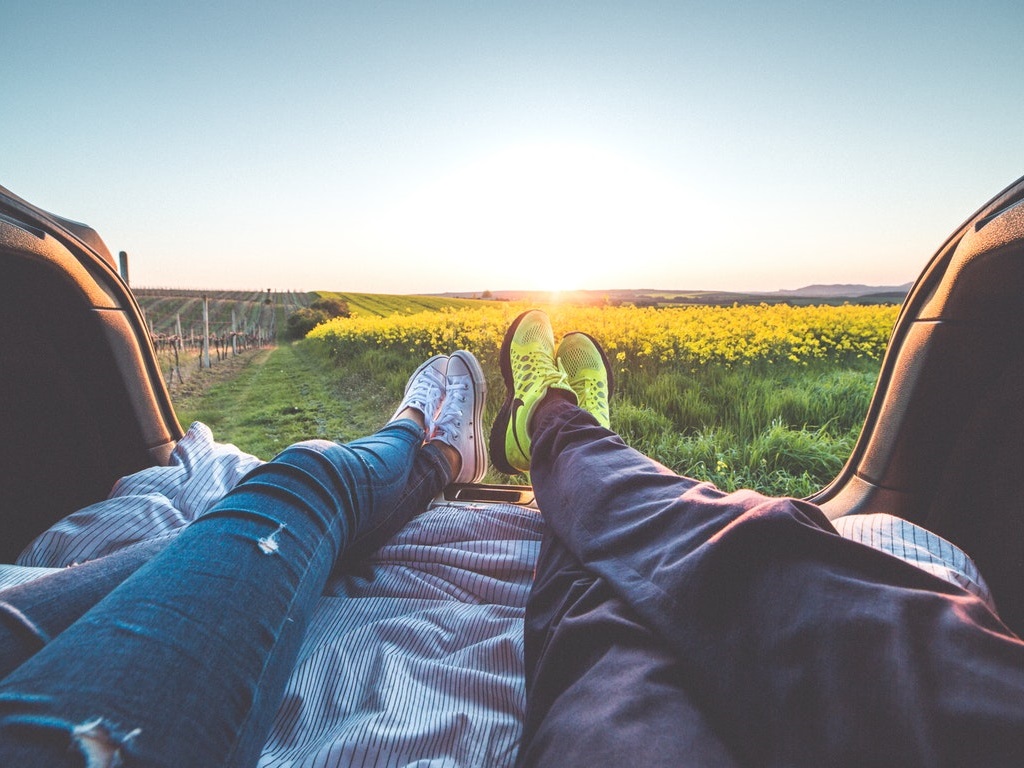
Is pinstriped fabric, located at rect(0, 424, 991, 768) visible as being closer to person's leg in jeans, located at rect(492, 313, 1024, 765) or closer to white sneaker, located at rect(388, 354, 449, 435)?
person's leg in jeans, located at rect(492, 313, 1024, 765)

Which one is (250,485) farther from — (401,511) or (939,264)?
(939,264)

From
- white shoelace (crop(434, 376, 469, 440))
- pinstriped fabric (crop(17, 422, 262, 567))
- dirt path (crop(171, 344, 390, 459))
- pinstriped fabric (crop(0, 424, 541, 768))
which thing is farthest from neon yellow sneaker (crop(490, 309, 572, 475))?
dirt path (crop(171, 344, 390, 459))

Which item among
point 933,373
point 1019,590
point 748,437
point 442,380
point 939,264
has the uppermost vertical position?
point 939,264

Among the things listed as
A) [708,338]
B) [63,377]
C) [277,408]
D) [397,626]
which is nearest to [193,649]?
[397,626]

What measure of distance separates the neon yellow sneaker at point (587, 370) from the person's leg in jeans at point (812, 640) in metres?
1.08

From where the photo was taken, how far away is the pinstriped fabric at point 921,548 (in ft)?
1.79

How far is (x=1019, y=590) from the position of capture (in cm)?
62

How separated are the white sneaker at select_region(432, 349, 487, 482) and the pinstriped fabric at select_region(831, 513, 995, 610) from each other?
0.97 metres

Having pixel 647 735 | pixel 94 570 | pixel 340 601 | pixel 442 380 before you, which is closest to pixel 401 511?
pixel 340 601

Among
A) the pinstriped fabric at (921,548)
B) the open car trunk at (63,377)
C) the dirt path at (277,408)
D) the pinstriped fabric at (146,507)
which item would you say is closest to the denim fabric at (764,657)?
the pinstriped fabric at (921,548)

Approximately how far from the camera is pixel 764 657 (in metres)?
0.38

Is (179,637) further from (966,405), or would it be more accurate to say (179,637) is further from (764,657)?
(966,405)

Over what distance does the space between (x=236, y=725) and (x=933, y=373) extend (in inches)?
43.9

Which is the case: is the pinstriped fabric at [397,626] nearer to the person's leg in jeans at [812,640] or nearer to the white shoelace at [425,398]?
the person's leg in jeans at [812,640]
